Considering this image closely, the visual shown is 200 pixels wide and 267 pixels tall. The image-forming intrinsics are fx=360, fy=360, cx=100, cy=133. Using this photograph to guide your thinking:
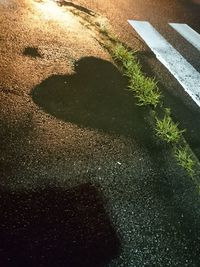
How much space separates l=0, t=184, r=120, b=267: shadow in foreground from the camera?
3.13m

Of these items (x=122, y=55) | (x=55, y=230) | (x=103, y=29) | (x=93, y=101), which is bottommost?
(x=55, y=230)

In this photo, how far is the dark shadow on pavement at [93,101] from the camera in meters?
4.80

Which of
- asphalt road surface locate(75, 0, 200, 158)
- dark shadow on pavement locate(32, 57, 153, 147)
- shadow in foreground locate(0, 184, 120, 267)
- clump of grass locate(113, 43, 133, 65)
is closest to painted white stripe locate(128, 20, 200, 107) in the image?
asphalt road surface locate(75, 0, 200, 158)

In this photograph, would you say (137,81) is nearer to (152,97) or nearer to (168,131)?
(152,97)

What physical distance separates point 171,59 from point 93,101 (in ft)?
7.88

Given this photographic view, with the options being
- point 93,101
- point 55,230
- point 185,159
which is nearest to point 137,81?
point 93,101

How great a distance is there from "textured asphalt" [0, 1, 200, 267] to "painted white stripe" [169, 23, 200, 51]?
8.70 ft

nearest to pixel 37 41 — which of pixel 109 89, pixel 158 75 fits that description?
pixel 109 89

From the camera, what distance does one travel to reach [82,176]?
397 centimetres

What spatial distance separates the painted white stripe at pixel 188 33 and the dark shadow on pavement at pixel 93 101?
270 cm

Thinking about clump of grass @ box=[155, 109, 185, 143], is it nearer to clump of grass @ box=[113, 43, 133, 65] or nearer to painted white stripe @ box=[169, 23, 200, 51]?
clump of grass @ box=[113, 43, 133, 65]

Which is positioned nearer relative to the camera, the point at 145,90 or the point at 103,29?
the point at 145,90

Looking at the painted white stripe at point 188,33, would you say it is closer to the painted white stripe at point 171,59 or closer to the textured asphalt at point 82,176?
the painted white stripe at point 171,59

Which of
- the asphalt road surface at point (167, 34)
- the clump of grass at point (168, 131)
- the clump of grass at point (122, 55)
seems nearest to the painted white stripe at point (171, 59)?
the asphalt road surface at point (167, 34)
